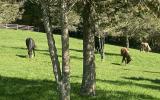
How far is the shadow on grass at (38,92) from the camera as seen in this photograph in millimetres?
18094

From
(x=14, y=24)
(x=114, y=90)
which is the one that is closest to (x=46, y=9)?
(x=114, y=90)

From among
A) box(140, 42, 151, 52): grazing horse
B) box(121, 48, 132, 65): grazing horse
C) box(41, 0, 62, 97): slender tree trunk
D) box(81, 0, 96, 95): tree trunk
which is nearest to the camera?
box(41, 0, 62, 97): slender tree trunk

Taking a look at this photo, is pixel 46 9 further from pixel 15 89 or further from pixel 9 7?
pixel 9 7

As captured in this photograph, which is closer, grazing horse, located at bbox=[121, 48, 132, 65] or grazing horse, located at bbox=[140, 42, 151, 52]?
grazing horse, located at bbox=[121, 48, 132, 65]

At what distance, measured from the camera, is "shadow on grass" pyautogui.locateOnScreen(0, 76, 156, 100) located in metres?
18.1

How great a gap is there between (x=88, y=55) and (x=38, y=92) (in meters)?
2.47

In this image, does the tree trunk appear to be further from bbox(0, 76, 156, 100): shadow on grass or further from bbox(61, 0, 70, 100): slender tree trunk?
bbox(61, 0, 70, 100): slender tree trunk

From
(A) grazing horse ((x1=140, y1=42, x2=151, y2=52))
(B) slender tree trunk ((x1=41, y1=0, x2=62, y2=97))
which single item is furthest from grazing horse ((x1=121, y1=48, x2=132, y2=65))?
(B) slender tree trunk ((x1=41, y1=0, x2=62, y2=97))

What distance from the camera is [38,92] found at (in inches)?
746

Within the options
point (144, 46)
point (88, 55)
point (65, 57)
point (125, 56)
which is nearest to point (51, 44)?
point (65, 57)

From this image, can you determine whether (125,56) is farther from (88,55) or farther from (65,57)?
(65,57)

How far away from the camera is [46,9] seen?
457 inches

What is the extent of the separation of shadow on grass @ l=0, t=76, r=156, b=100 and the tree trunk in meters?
0.43

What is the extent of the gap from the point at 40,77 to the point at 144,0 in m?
8.97
